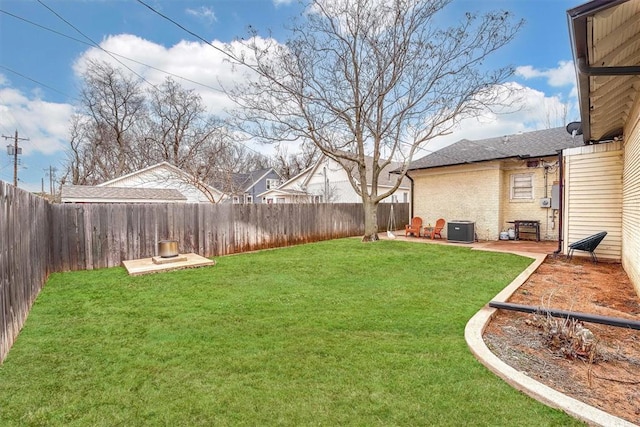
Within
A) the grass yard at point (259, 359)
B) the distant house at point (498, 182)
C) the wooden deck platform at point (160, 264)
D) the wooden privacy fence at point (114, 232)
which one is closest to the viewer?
the grass yard at point (259, 359)

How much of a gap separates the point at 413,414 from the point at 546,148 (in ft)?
40.8

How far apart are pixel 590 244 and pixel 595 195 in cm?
121

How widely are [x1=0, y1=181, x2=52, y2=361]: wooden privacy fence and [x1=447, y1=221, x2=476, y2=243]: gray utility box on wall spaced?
11320 millimetres

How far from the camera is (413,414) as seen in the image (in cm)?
203

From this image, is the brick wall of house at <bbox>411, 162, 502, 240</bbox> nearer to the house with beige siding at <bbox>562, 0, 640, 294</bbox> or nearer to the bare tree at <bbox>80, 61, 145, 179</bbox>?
the house with beige siding at <bbox>562, 0, 640, 294</bbox>

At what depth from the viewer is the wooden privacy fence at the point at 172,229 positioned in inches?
285

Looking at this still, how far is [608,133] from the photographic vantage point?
24.3ft

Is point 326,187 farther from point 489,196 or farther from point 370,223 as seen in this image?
point 489,196

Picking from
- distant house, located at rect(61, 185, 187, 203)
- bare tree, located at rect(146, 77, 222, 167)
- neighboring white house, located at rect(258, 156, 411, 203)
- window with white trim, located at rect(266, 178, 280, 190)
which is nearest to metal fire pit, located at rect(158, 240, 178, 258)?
distant house, located at rect(61, 185, 187, 203)

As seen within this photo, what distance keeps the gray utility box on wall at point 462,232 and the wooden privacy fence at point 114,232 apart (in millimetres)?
4112

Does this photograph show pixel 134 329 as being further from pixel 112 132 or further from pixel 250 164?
pixel 250 164

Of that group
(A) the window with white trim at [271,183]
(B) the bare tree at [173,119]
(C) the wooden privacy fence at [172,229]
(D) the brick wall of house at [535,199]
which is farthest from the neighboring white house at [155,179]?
(D) the brick wall of house at [535,199]

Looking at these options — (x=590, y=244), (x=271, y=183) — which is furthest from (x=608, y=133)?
(x=271, y=183)

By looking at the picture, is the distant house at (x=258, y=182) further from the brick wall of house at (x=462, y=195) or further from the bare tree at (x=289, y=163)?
the brick wall of house at (x=462, y=195)
